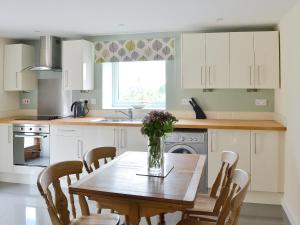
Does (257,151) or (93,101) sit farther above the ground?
(93,101)

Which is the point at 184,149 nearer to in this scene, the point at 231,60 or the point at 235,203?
the point at 231,60

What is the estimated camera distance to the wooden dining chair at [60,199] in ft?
5.50

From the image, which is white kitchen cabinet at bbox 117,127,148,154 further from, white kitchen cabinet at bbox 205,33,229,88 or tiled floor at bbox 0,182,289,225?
white kitchen cabinet at bbox 205,33,229,88

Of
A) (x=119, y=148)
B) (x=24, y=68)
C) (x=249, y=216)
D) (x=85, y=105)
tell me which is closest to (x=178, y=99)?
(x=119, y=148)

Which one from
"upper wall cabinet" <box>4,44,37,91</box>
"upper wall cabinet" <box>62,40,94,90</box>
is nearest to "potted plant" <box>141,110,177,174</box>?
"upper wall cabinet" <box>62,40,94,90</box>

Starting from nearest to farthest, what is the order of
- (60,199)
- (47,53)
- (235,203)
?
(235,203) < (60,199) < (47,53)

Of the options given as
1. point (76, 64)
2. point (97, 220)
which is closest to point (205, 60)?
point (76, 64)

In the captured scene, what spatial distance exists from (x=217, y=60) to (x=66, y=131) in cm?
226

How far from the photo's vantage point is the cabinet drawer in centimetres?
402

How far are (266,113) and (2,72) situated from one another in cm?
407

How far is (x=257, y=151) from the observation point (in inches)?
137

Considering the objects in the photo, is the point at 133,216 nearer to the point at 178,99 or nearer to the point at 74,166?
the point at 74,166

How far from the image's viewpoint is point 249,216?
3.17 m

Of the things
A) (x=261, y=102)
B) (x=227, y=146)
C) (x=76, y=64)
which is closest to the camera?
(x=227, y=146)
